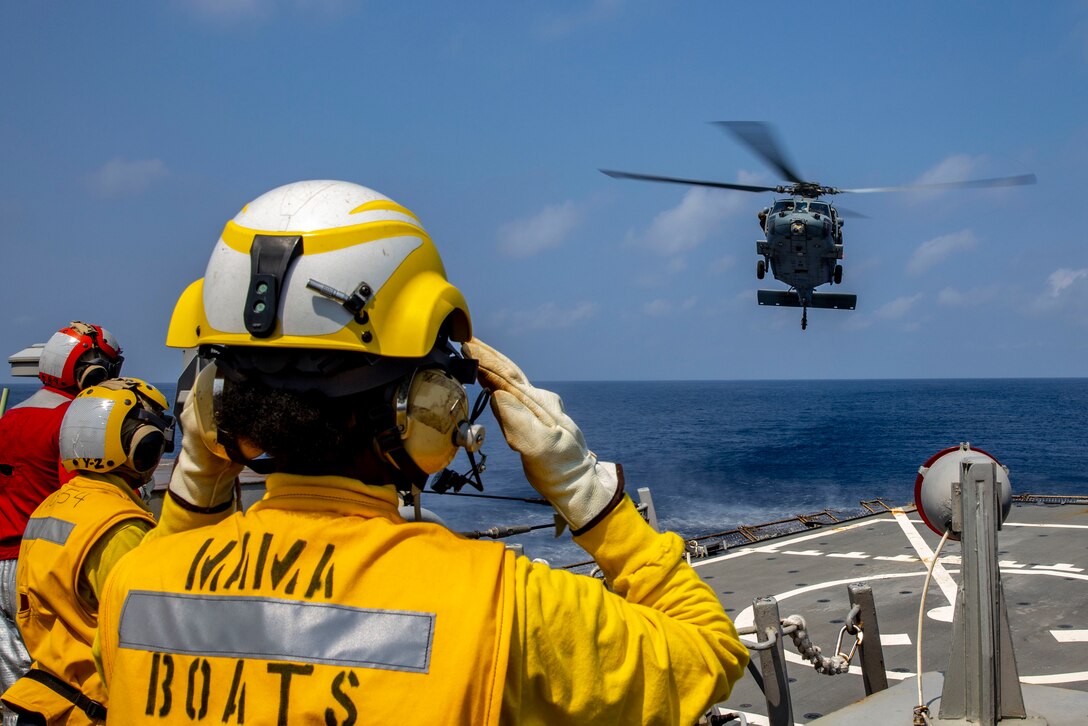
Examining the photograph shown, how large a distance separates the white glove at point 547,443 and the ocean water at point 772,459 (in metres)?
12.3

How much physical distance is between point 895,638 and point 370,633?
9180 millimetres

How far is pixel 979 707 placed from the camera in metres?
4.44

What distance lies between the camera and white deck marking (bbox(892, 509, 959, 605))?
11.5 m

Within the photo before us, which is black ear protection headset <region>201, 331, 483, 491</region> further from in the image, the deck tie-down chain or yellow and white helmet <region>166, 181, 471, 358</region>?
the deck tie-down chain

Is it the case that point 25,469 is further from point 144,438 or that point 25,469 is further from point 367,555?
point 367,555

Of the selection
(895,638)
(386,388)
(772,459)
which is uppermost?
(386,388)

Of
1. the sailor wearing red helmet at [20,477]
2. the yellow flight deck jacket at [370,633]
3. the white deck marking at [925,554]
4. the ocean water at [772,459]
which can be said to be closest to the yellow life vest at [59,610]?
the sailor wearing red helmet at [20,477]

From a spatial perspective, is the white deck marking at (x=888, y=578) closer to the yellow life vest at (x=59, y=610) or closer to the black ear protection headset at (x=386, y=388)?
the yellow life vest at (x=59, y=610)

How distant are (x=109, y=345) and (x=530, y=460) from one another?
467 centimetres

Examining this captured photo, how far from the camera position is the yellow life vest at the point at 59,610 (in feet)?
12.1

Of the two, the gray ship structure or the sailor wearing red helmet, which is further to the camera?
the sailor wearing red helmet

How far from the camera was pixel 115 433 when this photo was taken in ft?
13.8

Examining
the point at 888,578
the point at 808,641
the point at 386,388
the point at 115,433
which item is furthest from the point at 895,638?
the point at 386,388

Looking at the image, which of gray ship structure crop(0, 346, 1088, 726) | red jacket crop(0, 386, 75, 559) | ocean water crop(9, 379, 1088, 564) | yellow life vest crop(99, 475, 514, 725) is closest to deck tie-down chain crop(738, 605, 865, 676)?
gray ship structure crop(0, 346, 1088, 726)
